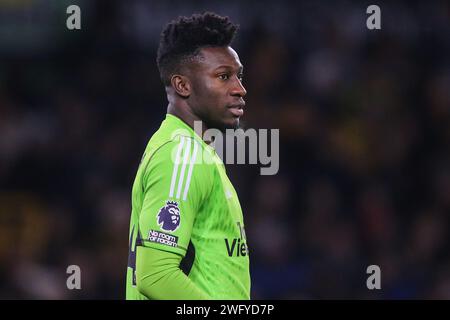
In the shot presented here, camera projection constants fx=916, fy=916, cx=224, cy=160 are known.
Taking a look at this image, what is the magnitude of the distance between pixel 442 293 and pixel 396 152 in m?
1.64

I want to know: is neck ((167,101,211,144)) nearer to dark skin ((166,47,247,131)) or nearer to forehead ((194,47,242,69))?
dark skin ((166,47,247,131))

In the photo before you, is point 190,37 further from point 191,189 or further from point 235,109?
point 191,189

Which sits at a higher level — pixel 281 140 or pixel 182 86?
pixel 182 86

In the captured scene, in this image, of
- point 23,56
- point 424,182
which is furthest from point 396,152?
point 23,56

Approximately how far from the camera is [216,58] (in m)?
3.73

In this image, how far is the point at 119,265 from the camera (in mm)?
7316

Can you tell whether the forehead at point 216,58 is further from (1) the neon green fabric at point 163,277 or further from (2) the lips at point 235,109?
(1) the neon green fabric at point 163,277

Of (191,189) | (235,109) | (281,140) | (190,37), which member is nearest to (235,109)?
(235,109)

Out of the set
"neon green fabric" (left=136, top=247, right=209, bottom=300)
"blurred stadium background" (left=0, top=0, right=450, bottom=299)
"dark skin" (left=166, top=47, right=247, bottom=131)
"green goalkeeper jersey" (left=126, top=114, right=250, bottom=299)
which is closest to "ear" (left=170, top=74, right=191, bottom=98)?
"dark skin" (left=166, top=47, right=247, bottom=131)

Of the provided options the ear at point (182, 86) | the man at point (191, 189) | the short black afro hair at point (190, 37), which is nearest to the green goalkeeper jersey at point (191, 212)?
the man at point (191, 189)

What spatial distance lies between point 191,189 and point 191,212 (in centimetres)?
9

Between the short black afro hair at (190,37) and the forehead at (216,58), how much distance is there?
0.02 meters

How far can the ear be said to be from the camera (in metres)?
3.73

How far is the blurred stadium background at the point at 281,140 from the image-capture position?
293 inches
